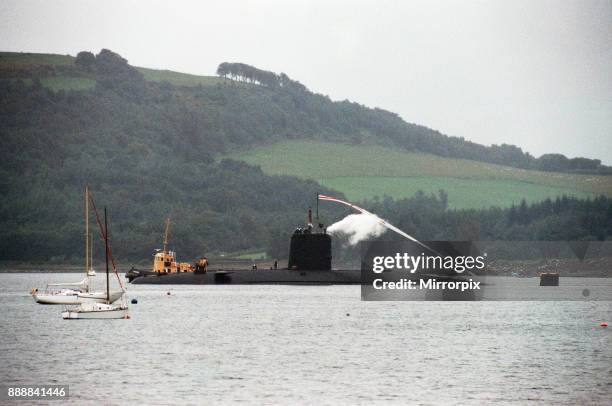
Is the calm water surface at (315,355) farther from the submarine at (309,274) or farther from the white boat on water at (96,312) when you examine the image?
the submarine at (309,274)

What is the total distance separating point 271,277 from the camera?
104m

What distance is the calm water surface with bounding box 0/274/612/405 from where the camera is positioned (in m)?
42.4

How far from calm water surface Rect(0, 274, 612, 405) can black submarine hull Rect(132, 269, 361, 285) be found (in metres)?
12.5

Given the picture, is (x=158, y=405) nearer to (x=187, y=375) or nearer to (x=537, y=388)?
(x=187, y=375)

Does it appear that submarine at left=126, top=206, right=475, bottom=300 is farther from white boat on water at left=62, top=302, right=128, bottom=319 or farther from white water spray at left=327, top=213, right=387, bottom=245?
white water spray at left=327, top=213, right=387, bottom=245

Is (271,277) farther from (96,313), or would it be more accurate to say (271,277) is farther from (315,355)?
(315,355)

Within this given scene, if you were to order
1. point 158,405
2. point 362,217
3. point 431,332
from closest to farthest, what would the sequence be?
point 158,405 < point 431,332 < point 362,217

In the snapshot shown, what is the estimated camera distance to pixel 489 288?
406 feet

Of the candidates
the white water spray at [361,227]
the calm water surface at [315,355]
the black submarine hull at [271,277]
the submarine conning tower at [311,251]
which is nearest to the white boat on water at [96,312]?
the calm water surface at [315,355]

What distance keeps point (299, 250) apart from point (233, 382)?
54.4 meters

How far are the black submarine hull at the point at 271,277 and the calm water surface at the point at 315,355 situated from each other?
41.1 ft

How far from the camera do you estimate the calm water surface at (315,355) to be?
4238cm

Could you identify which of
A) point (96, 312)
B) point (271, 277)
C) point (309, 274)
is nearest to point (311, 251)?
point (309, 274)

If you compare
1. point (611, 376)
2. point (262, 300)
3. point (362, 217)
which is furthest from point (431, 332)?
point (362, 217)
